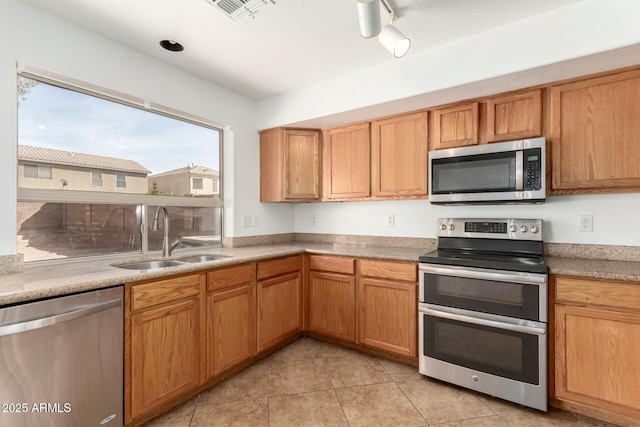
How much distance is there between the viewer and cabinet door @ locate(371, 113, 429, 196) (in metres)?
2.66

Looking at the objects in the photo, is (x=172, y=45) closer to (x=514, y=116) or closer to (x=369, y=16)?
(x=369, y=16)

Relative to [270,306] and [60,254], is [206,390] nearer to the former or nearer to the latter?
[270,306]

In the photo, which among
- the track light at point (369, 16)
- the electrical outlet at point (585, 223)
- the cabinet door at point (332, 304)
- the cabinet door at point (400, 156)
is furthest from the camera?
the cabinet door at point (332, 304)

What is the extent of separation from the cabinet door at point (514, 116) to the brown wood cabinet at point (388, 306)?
1.22 m

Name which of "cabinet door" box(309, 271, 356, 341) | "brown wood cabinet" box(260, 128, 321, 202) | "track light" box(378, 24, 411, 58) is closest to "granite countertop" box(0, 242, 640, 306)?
"cabinet door" box(309, 271, 356, 341)

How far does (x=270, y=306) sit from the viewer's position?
267 centimetres

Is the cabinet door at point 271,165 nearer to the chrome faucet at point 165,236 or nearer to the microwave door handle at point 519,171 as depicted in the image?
the chrome faucet at point 165,236

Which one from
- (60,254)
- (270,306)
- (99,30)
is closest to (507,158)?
(270,306)

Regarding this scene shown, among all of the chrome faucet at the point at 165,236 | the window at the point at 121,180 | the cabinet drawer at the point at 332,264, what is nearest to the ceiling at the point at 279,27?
the window at the point at 121,180

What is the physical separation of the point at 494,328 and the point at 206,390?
2073 mm

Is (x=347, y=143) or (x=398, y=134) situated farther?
(x=347, y=143)

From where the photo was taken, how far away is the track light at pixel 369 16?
1.56 m

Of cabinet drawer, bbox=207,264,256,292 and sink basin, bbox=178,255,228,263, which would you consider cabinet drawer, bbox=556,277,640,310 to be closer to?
cabinet drawer, bbox=207,264,256,292

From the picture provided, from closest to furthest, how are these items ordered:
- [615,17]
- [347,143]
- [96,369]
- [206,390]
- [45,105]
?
[96,369], [615,17], [45,105], [206,390], [347,143]
